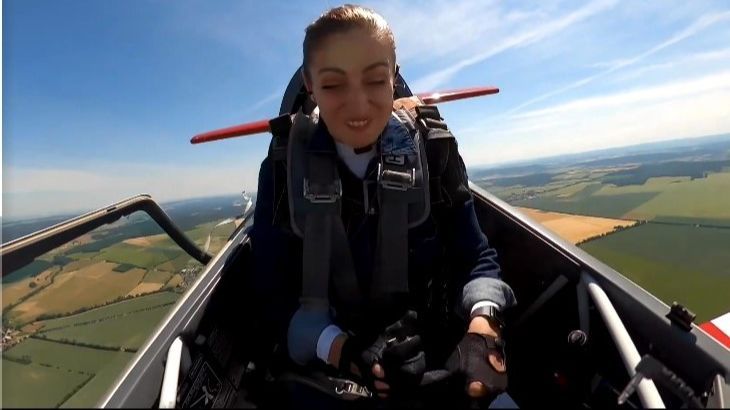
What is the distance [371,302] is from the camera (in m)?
1.45

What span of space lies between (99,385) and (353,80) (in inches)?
38.7

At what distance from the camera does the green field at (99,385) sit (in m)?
0.60

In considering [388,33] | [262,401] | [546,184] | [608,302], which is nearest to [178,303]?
[262,401]

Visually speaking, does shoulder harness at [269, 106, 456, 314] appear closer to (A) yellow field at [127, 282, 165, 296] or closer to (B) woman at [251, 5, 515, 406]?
(B) woman at [251, 5, 515, 406]

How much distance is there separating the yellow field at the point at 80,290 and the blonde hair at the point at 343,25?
91 cm

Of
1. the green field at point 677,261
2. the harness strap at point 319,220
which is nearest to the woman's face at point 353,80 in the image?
the harness strap at point 319,220

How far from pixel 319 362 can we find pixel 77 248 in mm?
826

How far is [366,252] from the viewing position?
145cm

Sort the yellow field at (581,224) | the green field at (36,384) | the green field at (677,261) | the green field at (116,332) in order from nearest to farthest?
1. the green field at (36,384)
2. the green field at (116,332)
3. the green field at (677,261)
4. the yellow field at (581,224)

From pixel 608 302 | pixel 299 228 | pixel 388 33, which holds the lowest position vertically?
pixel 608 302

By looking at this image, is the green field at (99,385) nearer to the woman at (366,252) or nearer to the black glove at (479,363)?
the woman at (366,252)

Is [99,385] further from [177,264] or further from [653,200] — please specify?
[653,200]

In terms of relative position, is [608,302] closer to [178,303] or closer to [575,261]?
[575,261]

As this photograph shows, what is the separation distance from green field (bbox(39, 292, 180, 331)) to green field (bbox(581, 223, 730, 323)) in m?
15.5
